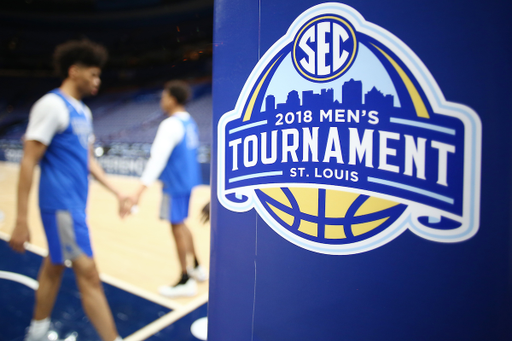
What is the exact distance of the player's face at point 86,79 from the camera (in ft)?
4.75

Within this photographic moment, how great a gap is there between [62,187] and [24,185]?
0.13 metres

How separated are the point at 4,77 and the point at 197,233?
1828 centimetres

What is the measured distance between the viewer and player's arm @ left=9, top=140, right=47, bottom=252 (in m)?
1.23

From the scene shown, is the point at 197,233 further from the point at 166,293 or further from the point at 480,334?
the point at 480,334

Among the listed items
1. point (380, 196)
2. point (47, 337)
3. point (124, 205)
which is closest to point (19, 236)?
point (124, 205)

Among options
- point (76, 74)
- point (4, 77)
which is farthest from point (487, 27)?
point (4, 77)

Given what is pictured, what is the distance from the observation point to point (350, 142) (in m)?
0.54

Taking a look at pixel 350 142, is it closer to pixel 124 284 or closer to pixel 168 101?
pixel 168 101

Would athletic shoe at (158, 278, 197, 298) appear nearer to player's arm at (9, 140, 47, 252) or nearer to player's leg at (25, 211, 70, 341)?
player's leg at (25, 211, 70, 341)

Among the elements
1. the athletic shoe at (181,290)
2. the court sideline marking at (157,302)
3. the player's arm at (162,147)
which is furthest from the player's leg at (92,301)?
the athletic shoe at (181,290)

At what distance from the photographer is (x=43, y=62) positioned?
16141 mm

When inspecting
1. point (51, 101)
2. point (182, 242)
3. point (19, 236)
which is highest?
point (51, 101)

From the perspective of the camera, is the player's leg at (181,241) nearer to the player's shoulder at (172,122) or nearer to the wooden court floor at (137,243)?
the wooden court floor at (137,243)

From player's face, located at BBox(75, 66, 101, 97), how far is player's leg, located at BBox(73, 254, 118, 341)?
0.73 m
